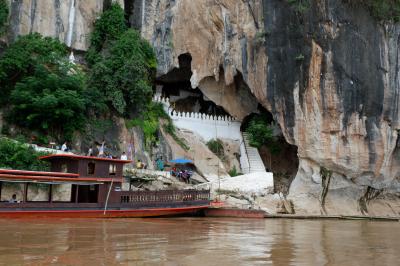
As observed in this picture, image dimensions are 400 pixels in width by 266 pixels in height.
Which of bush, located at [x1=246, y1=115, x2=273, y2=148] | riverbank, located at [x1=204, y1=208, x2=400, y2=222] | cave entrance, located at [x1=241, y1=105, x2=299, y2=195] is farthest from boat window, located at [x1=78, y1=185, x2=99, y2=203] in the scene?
cave entrance, located at [x1=241, y1=105, x2=299, y2=195]

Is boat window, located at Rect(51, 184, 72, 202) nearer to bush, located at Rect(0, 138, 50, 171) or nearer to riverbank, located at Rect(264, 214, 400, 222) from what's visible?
bush, located at Rect(0, 138, 50, 171)

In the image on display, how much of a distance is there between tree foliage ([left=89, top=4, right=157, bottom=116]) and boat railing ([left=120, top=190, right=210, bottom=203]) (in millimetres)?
6901

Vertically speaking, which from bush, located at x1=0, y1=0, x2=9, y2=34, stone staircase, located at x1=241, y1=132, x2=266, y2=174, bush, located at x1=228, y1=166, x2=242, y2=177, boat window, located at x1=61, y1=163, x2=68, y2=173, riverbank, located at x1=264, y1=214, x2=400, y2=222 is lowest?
riverbank, located at x1=264, y1=214, x2=400, y2=222

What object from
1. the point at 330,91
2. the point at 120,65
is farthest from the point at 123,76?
the point at 330,91

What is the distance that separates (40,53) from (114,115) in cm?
507

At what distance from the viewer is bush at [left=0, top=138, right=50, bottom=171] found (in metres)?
18.6

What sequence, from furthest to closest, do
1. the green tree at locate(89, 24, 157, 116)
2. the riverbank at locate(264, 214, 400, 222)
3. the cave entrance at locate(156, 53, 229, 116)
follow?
the cave entrance at locate(156, 53, 229, 116) → the green tree at locate(89, 24, 157, 116) → the riverbank at locate(264, 214, 400, 222)

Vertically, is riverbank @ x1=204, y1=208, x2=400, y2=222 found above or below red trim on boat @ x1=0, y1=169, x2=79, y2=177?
below

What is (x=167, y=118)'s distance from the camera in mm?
27234

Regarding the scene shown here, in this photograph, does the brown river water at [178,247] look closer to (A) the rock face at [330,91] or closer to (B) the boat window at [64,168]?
(B) the boat window at [64,168]

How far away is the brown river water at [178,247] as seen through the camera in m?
7.66

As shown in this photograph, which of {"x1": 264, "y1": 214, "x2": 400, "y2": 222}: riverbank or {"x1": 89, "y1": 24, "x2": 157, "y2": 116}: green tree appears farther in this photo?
{"x1": 89, "y1": 24, "x2": 157, "y2": 116}: green tree

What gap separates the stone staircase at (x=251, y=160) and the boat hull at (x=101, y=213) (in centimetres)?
728

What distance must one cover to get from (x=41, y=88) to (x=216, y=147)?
10.9m
